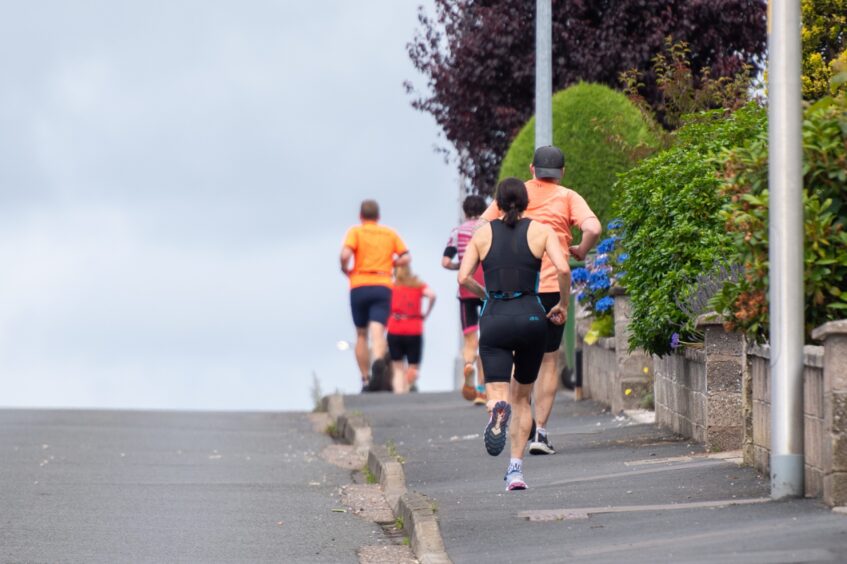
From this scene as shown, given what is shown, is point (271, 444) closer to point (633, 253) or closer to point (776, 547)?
point (633, 253)

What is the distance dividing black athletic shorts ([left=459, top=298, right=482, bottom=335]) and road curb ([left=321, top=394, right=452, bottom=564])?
130cm

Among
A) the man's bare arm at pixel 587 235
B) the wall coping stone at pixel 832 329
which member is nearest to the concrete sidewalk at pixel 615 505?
the wall coping stone at pixel 832 329

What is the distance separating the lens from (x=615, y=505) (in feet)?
33.8

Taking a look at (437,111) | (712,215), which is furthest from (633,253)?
(437,111)

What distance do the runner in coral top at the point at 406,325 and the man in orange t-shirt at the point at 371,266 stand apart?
5.73ft

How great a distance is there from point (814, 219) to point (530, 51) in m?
20.4

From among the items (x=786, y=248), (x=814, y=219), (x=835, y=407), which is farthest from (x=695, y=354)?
(x=835, y=407)

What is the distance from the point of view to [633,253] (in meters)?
14.4

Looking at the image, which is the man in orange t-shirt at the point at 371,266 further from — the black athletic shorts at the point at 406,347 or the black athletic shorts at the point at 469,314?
the black athletic shorts at the point at 469,314

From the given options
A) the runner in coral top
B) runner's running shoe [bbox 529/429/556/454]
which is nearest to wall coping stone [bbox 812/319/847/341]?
runner's running shoe [bbox 529/429/556/454]

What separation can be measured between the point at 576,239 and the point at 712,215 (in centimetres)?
801

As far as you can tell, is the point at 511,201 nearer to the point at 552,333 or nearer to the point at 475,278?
the point at 552,333

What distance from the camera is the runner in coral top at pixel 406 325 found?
2433 centimetres

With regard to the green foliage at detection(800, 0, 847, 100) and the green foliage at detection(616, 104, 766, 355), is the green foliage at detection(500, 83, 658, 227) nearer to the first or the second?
the green foliage at detection(800, 0, 847, 100)
